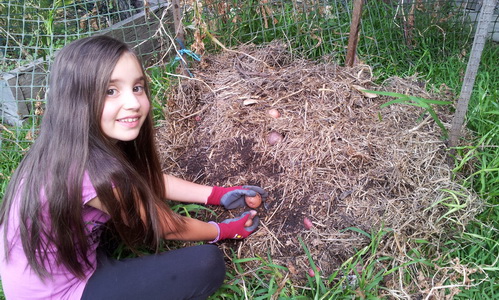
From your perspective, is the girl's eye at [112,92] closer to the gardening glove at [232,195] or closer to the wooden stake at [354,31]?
the gardening glove at [232,195]

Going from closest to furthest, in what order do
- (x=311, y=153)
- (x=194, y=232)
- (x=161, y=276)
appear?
(x=161, y=276), (x=194, y=232), (x=311, y=153)

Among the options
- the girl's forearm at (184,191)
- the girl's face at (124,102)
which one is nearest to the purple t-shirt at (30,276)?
the girl's face at (124,102)

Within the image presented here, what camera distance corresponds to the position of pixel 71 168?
1555 millimetres

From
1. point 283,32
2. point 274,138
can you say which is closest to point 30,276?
point 274,138

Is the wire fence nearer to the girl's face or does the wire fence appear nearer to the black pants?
the girl's face

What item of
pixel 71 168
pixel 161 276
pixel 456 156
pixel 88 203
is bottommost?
pixel 161 276

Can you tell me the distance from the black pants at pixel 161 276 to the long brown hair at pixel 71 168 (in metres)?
0.10

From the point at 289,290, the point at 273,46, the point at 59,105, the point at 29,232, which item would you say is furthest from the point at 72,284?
the point at 273,46

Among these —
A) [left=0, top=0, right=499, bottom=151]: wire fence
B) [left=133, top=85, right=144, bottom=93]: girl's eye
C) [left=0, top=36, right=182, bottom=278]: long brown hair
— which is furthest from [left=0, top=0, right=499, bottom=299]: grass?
[left=133, top=85, right=144, bottom=93]: girl's eye

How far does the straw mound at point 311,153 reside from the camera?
2.05 metres

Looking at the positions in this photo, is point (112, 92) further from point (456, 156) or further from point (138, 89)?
point (456, 156)

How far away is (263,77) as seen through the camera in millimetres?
2701

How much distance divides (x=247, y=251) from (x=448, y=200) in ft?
3.34

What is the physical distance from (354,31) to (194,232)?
169 centimetres
